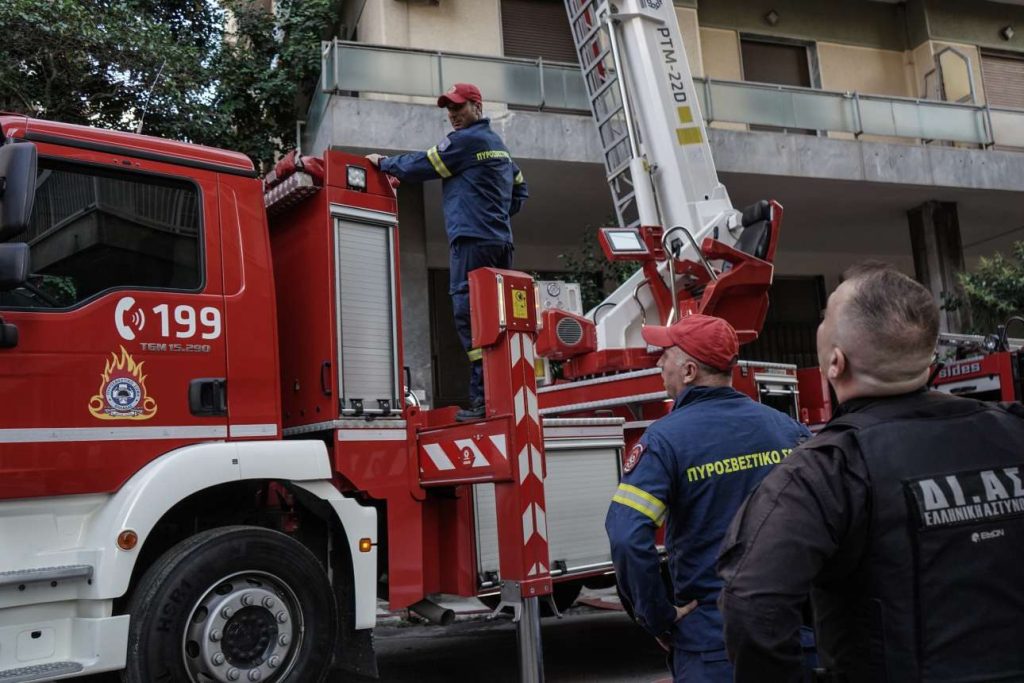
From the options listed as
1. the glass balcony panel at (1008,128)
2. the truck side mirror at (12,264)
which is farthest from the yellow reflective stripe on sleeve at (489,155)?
the glass balcony panel at (1008,128)

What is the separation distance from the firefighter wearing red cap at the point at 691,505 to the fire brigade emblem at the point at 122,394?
2.12 m

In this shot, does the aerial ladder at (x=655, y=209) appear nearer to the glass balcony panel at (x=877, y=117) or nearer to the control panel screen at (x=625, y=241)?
the control panel screen at (x=625, y=241)

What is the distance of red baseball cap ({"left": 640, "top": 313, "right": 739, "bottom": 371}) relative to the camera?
109 inches

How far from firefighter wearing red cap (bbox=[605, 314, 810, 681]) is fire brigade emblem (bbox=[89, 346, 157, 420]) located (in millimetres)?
2121

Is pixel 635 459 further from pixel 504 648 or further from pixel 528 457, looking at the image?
pixel 504 648

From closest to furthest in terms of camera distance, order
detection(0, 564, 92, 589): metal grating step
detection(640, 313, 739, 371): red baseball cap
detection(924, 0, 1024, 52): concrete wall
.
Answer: detection(640, 313, 739, 371): red baseball cap, detection(0, 564, 92, 589): metal grating step, detection(924, 0, 1024, 52): concrete wall

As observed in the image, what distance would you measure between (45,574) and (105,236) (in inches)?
54.0

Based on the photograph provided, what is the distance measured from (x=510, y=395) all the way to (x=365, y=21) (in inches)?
367

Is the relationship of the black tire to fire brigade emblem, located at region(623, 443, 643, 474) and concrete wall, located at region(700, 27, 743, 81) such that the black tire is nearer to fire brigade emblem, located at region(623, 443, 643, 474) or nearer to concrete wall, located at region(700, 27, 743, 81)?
fire brigade emblem, located at region(623, 443, 643, 474)

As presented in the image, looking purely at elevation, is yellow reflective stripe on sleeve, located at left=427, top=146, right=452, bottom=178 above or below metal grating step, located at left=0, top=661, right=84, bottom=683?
above

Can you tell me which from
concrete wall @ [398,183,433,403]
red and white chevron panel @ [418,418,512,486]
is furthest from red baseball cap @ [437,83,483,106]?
concrete wall @ [398,183,433,403]

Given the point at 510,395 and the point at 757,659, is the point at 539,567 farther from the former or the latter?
the point at 757,659

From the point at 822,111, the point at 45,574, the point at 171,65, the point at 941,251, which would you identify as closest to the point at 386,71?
the point at 171,65

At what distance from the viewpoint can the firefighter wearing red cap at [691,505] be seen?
8.18ft
